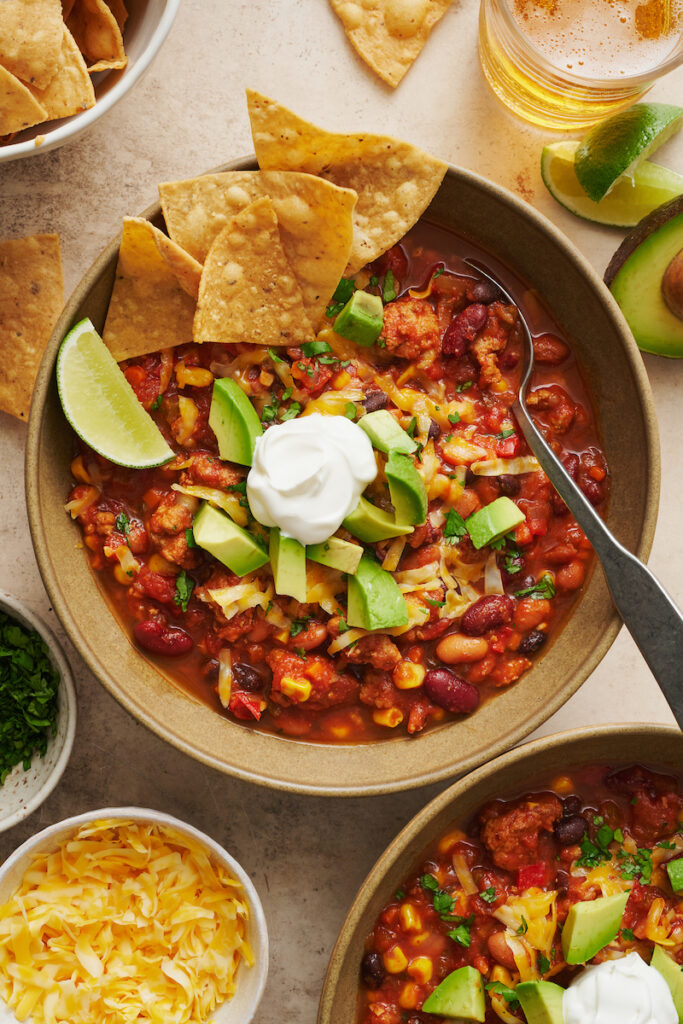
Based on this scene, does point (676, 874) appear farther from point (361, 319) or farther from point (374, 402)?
point (361, 319)

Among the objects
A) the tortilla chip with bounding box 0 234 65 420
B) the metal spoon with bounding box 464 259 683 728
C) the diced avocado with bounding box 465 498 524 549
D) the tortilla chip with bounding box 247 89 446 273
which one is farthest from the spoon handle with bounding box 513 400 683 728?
the tortilla chip with bounding box 0 234 65 420

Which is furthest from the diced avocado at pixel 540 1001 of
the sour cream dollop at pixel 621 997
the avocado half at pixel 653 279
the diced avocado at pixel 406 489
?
the avocado half at pixel 653 279

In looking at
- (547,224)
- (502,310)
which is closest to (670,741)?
(502,310)

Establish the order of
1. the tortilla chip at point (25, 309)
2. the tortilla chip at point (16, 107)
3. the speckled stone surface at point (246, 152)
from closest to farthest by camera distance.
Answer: the tortilla chip at point (16, 107), the tortilla chip at point (25, 309), the speckled stone surface at point (246, 152)

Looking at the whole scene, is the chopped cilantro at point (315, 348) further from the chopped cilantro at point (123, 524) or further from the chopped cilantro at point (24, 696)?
the chopped cilantro at point (24, 696)

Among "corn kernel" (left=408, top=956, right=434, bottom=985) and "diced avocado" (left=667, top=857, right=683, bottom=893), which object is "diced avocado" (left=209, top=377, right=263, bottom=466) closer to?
"corn kernel" (left=408, top=956, right=434, bottom=985)

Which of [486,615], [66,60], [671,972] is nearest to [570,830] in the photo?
[671,972]
